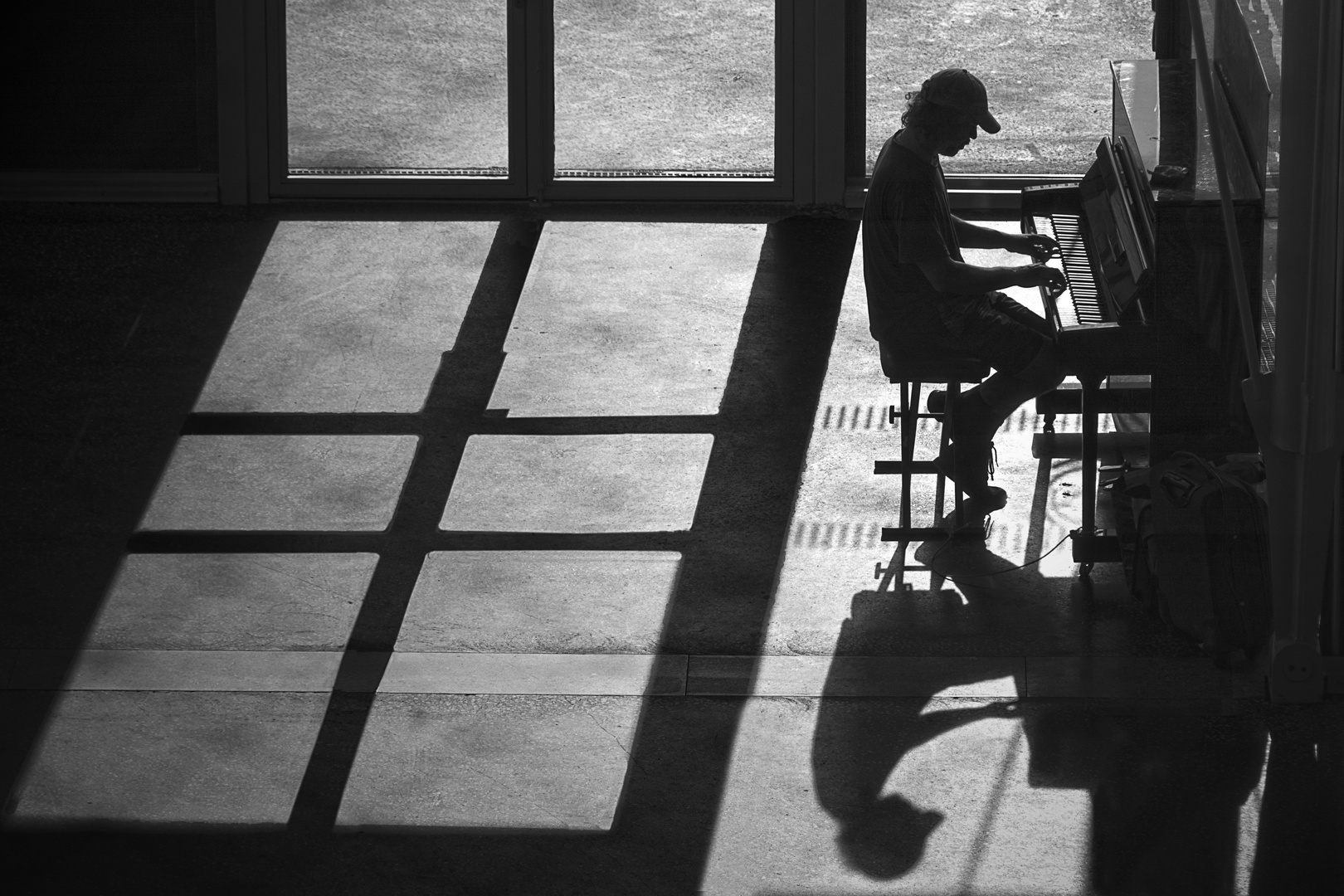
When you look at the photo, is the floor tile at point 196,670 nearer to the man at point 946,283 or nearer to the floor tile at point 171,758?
the floor tile at point 171,758

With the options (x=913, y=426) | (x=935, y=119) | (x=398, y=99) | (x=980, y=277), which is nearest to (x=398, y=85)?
(x=398, y=99)

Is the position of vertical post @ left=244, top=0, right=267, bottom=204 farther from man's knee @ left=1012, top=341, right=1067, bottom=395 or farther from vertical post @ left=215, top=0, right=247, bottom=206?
man's knee @ left=1012, top=341, right=1067, bottom=395

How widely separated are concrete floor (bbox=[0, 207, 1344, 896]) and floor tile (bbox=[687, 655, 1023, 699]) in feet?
0.05

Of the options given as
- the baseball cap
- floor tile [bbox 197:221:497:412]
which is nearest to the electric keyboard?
the baseball cap

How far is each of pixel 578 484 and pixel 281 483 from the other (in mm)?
1129

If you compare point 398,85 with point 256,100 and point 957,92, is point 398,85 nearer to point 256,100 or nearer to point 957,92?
point 256,100

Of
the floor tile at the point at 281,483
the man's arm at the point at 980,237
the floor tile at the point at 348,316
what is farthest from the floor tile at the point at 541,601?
the man's arm at the point at 980,237

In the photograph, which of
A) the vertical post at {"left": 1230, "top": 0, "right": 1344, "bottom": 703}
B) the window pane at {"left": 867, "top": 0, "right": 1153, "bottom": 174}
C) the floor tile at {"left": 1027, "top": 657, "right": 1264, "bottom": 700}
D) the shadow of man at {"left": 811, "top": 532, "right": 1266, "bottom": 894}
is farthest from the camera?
the window pane at {"left": 867, "top": 0, "right": 1153, "bottom": 174}

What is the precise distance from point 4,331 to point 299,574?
2.75 m

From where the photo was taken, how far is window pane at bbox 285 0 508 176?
9070 mm

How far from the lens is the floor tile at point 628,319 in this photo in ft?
23.5

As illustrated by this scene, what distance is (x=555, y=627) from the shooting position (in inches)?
214

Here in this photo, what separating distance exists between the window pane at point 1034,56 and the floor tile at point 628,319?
1298 mm

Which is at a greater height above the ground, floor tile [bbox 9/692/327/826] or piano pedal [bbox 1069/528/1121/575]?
piano pedal [bbox 1069/528/1121/575]
